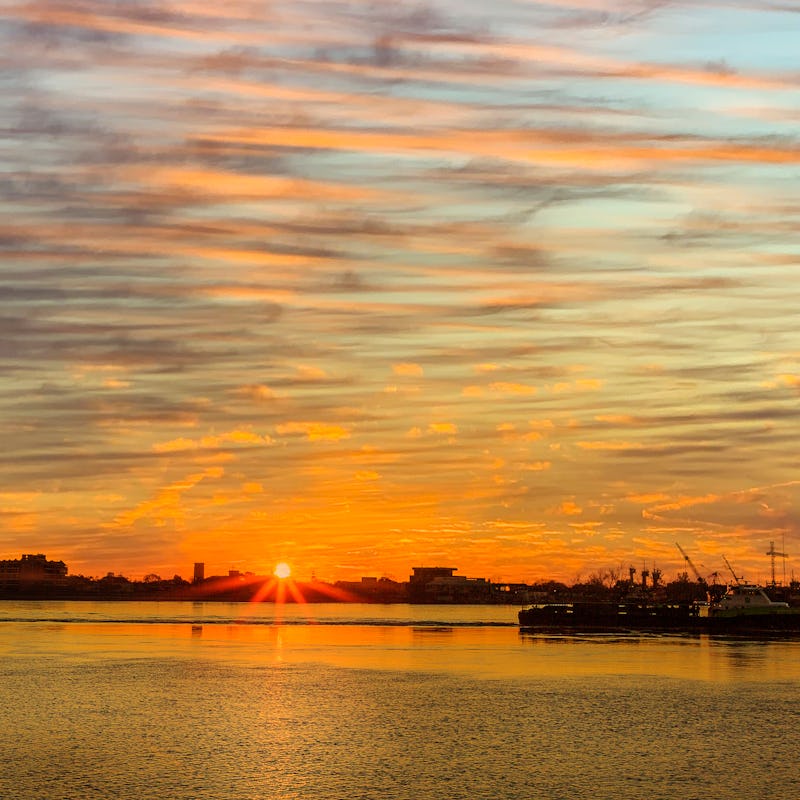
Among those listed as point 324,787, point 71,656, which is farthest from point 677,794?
point 71,656

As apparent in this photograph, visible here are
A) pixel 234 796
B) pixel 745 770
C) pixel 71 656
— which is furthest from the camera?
pixel 71 656

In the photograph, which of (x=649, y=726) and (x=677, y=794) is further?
(x=649, y=726)

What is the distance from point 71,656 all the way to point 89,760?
84715 millimetres

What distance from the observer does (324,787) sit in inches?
2162

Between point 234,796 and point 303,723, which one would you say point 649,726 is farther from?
point 234,796

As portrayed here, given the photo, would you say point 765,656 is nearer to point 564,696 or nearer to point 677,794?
point 564,696

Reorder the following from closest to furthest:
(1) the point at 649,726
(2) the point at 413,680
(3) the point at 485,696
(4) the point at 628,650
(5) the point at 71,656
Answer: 1. (1) the point at 649,726
2. (3) the point at 485,696
3. (2) the point at 413,680
4. (5) the point at 71,656
5. (4) the point at 628,650

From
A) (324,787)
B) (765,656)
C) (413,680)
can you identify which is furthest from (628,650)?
(324,787)

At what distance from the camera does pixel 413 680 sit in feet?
362

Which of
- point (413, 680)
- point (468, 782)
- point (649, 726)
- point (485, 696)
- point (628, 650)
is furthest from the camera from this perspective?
point (628, 650)

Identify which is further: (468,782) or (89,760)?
(89,760)

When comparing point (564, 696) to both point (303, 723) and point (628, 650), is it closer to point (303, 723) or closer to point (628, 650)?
point (303, 723)

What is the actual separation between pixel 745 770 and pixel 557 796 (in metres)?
12.9

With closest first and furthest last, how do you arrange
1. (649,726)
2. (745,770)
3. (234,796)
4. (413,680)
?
(234,796)
(745,770)
(649,726)
(413,680)
